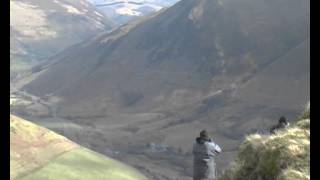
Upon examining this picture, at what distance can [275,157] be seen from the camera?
1342 centimetres

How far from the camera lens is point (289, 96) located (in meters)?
167

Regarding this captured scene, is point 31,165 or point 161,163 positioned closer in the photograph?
point 31,165

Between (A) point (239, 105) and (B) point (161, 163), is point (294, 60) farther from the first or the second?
(B) point (161, 163)

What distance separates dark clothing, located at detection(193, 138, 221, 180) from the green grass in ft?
284

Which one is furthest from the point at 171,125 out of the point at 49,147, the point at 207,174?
the point at 207,174

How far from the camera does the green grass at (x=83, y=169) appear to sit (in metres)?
107

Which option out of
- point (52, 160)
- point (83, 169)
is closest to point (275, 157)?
point (83, 169)

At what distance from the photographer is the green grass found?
4222 inches

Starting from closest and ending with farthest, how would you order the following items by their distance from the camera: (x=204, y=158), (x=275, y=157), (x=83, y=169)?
(x=275, y=157)
(x=204, y=158)
(x=83, y=169)

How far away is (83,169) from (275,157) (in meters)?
104

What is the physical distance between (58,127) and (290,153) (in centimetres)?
16472

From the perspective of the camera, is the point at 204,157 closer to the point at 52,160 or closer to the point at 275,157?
the point at 275,157

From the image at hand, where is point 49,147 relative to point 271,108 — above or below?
below

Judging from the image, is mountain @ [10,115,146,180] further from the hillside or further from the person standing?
the hillside
